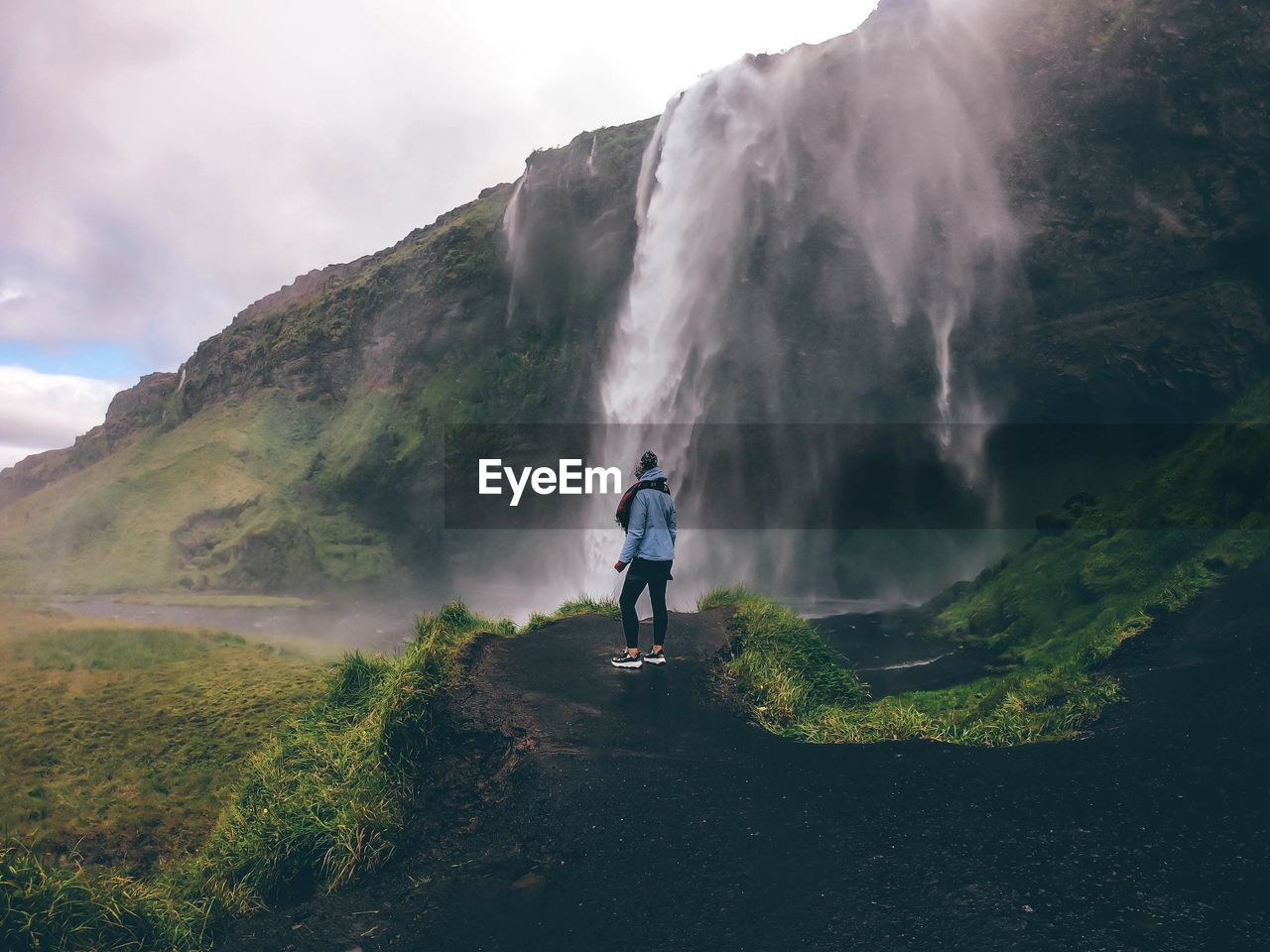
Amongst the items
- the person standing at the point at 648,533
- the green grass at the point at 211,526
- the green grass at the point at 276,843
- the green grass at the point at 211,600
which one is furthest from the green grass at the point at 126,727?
the green grass at the point at 211,526

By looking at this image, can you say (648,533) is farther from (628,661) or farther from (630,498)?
(628,661)

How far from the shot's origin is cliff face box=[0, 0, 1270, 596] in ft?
68.1

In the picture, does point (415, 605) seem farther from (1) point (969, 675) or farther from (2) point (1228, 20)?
(2) point (1228, 20)

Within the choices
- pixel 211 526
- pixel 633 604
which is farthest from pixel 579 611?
pixel 211 526

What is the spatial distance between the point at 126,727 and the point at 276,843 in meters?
3.17

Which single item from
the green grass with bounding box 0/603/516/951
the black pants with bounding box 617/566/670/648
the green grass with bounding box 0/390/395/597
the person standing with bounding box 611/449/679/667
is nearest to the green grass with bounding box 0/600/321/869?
the green grass with bounding box 0/603/516/951

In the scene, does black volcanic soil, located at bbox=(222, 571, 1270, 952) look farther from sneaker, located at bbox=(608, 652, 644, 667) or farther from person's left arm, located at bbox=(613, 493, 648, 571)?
person's left arm, located at bbox=(613, 493, 648, 571)

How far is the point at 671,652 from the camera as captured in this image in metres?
10.4

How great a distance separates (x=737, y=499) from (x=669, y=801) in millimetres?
24934

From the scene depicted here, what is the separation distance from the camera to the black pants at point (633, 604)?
916 cm

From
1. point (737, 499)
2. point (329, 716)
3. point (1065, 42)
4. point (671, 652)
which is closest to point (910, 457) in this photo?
point (737, 499)

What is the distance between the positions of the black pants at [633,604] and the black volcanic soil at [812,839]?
0.84 meters

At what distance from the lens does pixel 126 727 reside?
28.8ft

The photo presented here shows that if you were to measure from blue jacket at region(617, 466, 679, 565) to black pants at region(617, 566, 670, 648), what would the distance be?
25cm
